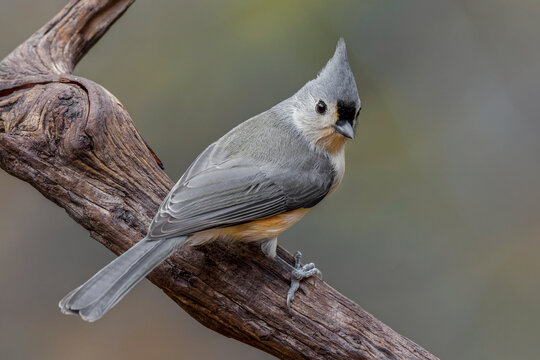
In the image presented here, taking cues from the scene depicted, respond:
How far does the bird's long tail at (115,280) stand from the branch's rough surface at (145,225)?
0.63 ft

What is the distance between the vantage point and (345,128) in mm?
2717

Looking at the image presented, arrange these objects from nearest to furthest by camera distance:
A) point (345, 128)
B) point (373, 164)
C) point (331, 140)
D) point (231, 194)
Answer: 1. point (231, 194)
2. point (345, 128)
3. point (331, 140)
4. point (373, 164)

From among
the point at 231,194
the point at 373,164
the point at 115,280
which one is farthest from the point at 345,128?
the point at 373,164

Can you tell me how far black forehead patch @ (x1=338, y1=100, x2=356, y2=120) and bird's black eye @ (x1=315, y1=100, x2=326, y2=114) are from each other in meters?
0.07

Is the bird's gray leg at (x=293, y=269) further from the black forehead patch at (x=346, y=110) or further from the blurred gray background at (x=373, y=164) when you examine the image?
the blurred gray background at (x=373, y=164)

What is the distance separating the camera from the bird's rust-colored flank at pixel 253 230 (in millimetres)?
2508

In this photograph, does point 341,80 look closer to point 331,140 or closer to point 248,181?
point 331,140

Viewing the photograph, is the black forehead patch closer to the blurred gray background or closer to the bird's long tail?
the bird's long tail

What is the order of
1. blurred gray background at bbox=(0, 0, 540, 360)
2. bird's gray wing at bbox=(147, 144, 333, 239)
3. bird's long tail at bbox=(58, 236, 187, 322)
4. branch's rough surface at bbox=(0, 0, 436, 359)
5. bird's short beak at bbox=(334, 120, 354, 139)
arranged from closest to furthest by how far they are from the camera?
1. bird's long tail at bbox=(58, 236, 187, 322)
2. bird's gray wing at bbox=(147, 144, 333, 239)
3. branch's rough surface at bbox=(0, 0, 436, 359)
4. bird's short beak at bbox=(334, 120, 354, 139)
5. blurred gray background at bbox=(0, 0, 540, 360)

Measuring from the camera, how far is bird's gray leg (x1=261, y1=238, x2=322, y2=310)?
2.57 m

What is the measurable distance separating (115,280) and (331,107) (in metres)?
1.09

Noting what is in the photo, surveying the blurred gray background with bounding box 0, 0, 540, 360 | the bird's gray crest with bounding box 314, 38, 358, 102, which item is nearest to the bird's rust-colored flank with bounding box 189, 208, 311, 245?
the bird's gray crest with bounding box 314, 38, 358, 102

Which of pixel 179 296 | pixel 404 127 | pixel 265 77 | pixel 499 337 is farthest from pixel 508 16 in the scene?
pixel 179 296

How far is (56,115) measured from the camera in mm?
2604
